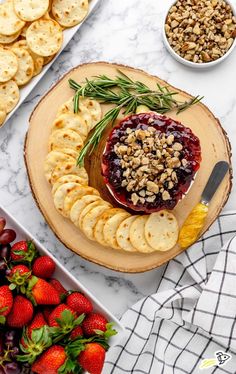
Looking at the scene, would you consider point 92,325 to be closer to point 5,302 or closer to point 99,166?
point 5,302

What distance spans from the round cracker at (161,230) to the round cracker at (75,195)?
0.78ft

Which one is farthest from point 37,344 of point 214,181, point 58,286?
point 214,181

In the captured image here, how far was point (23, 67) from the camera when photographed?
2586 mm

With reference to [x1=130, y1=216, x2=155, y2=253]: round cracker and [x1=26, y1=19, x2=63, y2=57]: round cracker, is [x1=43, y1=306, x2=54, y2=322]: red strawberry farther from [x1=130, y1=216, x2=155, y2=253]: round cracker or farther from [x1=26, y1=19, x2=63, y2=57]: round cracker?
[x1=26, y1=19, x2=63, y2=57]: round cracker

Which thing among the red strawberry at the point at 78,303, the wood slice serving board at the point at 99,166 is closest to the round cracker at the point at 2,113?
the wood slice serving board at the point at 99,166

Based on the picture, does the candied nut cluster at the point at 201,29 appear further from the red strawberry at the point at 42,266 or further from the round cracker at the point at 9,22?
the red strawberry at the point at 42,266

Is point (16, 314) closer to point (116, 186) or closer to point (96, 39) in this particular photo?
point (116, 186)

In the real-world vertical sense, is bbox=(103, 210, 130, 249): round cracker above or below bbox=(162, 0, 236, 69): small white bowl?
below

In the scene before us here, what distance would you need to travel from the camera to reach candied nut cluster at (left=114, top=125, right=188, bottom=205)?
93.7 inches

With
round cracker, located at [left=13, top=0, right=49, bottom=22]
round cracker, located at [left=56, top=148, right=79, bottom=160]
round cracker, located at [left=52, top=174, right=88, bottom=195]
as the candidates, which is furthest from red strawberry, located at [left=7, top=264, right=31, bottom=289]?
round cracker, located at [left=13, top=0, right=49, bottom=22]

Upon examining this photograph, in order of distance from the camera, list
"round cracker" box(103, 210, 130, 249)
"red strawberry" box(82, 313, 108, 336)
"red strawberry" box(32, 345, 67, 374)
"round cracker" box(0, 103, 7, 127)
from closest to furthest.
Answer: "red strawberry" box(32, 345, 67, 374), "red strawberry" box(82, 313, 108, 336), "round cracker" box(103, 210, 130, 249), "round cracker" box(0, 103, 7, 127)

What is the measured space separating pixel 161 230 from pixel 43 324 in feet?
1.73

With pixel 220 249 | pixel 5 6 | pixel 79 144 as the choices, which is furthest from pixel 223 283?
pixel 5 6

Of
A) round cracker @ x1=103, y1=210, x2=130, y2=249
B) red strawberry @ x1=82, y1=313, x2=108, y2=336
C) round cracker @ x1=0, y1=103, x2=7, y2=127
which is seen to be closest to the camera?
red strawberry @ x1=82, y1=313, x2=108, y2=336
